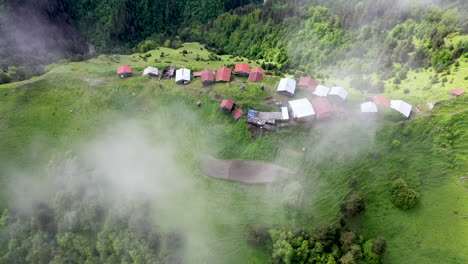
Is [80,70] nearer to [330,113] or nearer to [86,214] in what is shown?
[86,214]

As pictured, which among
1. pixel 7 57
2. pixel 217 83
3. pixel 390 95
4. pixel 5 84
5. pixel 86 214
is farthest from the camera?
pixel 7 57

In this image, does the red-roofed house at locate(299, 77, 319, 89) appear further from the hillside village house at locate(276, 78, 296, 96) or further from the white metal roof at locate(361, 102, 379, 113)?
the white metal roof at locate(361, 102, 379, 113)

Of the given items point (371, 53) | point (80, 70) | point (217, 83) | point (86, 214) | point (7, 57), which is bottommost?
point (86, 214)

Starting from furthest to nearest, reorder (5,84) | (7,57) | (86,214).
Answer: (7,57) → (5,84) → (86,214)

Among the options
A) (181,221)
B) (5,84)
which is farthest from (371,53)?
(5,84)

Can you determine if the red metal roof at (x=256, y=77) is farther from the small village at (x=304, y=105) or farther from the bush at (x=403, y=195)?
the bush at (x=403, y=195)

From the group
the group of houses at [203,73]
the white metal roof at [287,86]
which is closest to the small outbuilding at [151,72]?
the group of houses at [203,73]

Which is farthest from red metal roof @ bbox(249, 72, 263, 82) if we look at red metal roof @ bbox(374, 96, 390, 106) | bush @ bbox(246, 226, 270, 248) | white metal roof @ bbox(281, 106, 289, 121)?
bush @ bbox(246, 226, 270, 248)
